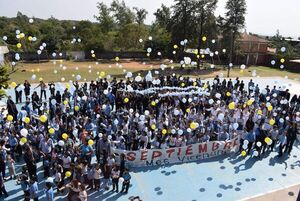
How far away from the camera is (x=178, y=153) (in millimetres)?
11500

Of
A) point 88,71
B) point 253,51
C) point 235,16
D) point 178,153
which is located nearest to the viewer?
point 178,153

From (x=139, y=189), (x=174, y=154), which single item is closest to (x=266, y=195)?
(x=174, y=154)

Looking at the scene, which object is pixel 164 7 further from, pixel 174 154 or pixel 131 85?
pixel 174 154

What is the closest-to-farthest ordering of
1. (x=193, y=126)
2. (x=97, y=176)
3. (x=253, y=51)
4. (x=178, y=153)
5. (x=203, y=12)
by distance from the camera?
(x=97, y=176)
(x=178, y=153)
(x=193, y=126)
(x=203, y=12)
(x=253, y=51)

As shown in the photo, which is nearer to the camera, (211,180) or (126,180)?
(126,180)

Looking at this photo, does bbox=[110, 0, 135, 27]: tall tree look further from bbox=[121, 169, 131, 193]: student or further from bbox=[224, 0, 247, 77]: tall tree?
Result: bbox=[121, 169, 131, 193]: student

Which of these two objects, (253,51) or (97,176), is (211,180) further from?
(253,51)

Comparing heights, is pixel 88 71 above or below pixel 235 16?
below

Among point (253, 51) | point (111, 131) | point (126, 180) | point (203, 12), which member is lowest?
point (126, 180)

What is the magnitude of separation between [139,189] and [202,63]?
3065cm

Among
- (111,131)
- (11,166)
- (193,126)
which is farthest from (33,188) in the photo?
(193,126)

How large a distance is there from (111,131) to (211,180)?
14.0ft

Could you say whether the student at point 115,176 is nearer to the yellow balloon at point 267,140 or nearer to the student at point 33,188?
the student at point 33,188

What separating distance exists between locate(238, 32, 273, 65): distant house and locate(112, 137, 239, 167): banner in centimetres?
3205
